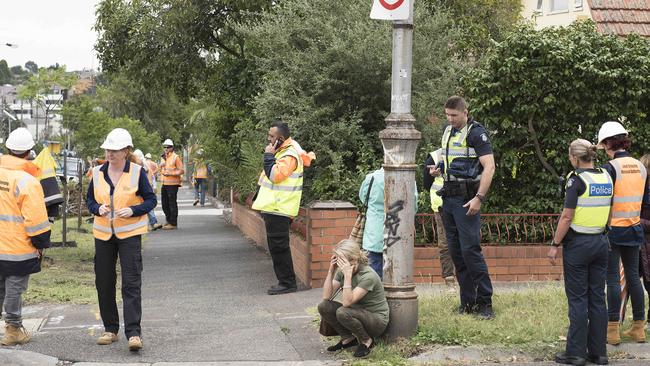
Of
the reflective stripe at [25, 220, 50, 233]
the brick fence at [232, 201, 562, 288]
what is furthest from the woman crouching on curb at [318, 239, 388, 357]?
the brick fence at [232, 201, 562, 288]

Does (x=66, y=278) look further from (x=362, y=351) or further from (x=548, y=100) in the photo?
(x=548, y=100)

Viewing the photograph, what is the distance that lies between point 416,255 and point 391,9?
148 inches

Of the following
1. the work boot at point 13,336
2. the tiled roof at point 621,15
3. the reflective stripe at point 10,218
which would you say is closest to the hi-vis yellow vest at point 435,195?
the reflective stripe at point 10,218

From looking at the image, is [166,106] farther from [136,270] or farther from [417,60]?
[136,270]

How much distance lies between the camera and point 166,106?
59.8 meters

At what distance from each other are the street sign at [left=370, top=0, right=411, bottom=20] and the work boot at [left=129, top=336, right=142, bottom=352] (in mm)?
3103

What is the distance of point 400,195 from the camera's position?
7266mm

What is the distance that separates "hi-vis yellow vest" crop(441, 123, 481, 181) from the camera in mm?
7648

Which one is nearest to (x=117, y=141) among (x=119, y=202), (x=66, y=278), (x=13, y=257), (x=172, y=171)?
(x=119, y=202)

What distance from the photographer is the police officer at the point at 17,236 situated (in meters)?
7.47

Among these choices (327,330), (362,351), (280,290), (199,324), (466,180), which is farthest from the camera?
(280,290)

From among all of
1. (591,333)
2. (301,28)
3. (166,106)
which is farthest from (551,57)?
(166,106)

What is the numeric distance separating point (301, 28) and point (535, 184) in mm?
3899

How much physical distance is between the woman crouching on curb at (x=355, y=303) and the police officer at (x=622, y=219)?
179 centimetres
